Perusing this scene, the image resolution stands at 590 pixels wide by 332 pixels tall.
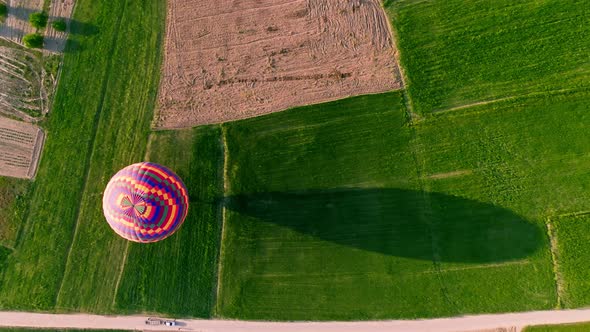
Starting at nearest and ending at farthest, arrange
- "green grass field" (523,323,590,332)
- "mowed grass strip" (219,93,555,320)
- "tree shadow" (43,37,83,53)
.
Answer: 1. "green grass field" (523,323,590,332)
2. "mowed grass strip" (219,93,555,320)
3. "tree shadow" (43,37,83,53)

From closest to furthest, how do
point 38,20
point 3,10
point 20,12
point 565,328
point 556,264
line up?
point 565,328, point 556,264, point 38,20, point 3,10, point 20,12

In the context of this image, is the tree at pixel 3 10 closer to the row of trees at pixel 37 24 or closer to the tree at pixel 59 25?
the row of trees at pixel 37 24

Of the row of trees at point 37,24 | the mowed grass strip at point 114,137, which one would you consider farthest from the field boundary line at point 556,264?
the row of trees at point 37,24

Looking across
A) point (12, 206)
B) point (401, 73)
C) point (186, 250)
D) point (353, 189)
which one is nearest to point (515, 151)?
point (401, 73)

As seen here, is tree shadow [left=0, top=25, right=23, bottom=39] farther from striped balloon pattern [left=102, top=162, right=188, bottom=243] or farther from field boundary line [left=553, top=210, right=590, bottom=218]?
field boundary line [left=553, top=210, right=590, bottom=218]

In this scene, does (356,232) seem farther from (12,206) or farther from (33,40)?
(33,40)

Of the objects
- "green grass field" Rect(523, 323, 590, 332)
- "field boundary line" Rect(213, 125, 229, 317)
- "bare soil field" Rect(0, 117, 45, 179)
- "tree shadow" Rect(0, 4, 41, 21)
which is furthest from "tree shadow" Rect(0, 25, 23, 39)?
"green grass field" Rect(523, 323, 590, 332)
